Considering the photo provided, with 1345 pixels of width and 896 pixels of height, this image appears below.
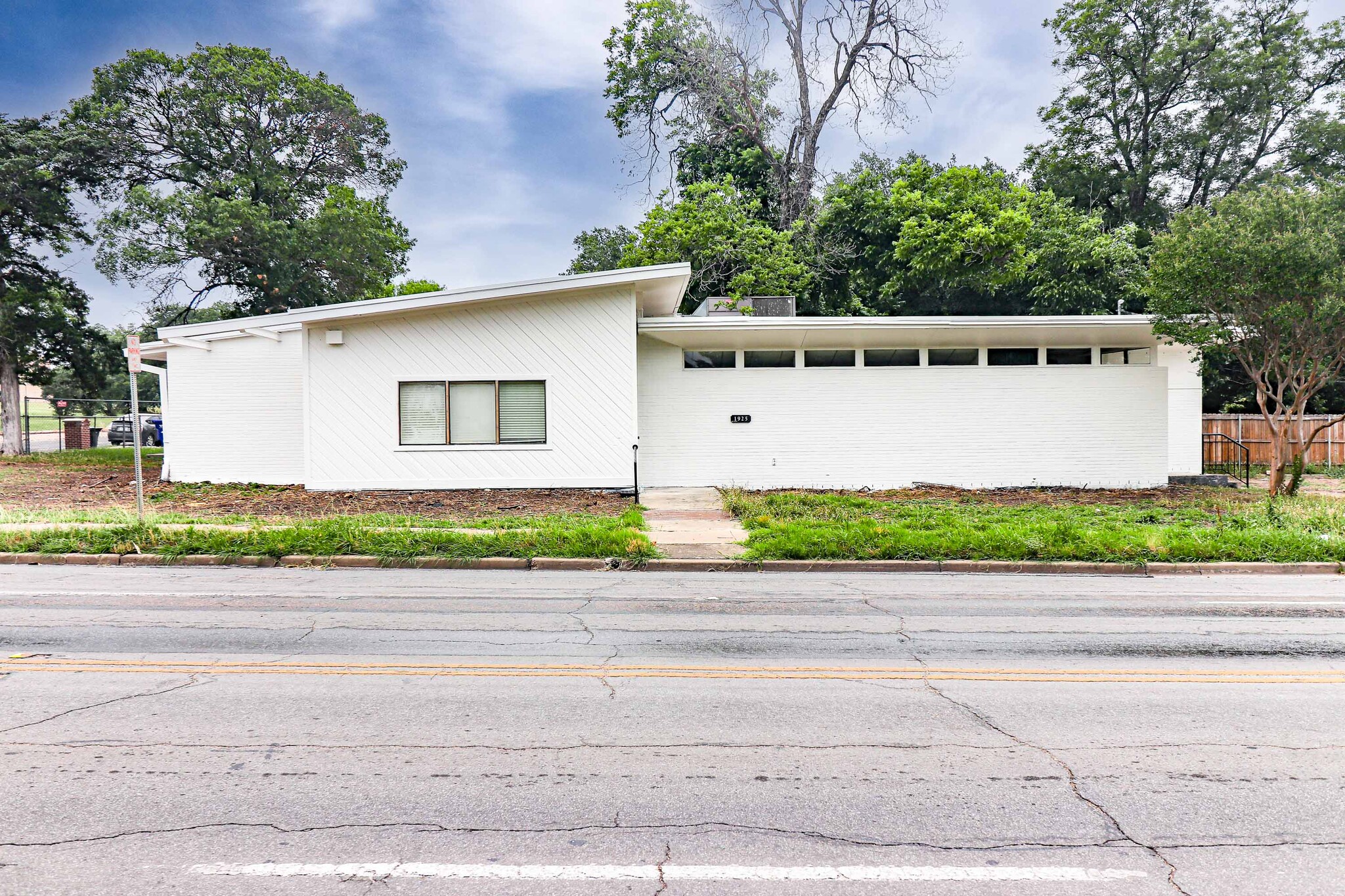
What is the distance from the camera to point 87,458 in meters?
26.9

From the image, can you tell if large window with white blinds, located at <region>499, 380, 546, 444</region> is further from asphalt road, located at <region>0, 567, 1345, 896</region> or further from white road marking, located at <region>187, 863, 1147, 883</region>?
white road marking, located at <region>187, 863, 1147, 883</region>

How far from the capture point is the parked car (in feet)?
121

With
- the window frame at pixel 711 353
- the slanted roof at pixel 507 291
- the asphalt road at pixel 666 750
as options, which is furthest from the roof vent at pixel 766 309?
the asphalt road at pixel 666 750

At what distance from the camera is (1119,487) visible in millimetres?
18125

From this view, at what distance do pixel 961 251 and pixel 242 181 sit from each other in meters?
29.0

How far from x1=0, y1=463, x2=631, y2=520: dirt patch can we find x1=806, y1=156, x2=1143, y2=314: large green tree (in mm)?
17263

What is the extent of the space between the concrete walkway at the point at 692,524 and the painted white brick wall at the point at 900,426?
1361 millimetres

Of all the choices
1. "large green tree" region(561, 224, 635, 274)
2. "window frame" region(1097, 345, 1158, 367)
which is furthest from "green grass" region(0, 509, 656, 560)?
"large green tree" region(561, 224, 635, 274)

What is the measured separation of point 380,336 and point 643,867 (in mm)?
14825

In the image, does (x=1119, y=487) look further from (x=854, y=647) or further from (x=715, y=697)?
(x=715, y=697)

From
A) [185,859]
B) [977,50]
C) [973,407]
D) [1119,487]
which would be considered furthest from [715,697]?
[977,50]

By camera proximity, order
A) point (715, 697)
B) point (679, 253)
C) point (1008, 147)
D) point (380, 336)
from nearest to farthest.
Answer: point (715, 697), point (380, 336), point (679, 253), point (1008, 147)

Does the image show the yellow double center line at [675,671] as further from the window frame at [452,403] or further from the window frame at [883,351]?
the window frame at [883,351]

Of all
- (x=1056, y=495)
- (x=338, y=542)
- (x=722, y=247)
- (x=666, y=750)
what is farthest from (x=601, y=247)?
(x=666, y=750)
